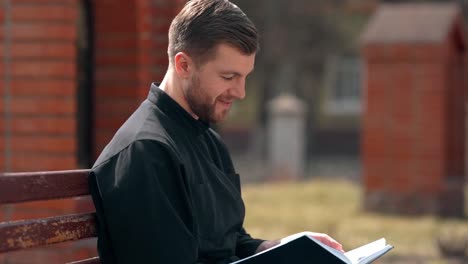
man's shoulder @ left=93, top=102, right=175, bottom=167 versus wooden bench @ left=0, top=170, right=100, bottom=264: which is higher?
man's shoulder @ left=93, top=102, right=175, bottom=167

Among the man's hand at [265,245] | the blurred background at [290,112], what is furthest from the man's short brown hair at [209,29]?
the blurred background at [290,112]

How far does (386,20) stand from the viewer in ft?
43.4

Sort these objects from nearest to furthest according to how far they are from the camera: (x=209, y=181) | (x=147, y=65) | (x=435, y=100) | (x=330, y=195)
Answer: (x=209, y=181) → (x=147, y=65) → (x=435, y=100) → (x=330, y=195)

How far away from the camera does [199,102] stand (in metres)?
3.05

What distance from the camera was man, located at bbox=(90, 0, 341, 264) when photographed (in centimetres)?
282

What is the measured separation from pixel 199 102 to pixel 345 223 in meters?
9.10

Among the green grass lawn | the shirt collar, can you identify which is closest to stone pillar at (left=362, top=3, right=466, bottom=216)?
the green grass lawn

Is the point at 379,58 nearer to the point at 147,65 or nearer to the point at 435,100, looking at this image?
the point at 435,100

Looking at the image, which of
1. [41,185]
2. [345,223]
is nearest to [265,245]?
[41,185]

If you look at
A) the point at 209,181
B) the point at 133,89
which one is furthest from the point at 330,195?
the point at 209,181

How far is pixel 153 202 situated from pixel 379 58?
10.3 metres

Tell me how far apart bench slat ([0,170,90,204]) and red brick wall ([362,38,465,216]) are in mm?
9945

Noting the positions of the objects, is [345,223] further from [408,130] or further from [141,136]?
[141,136]

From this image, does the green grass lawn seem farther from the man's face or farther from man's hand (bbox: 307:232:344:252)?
the man's face
